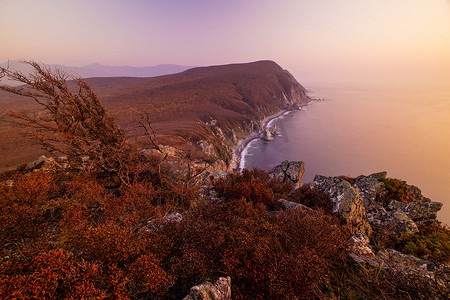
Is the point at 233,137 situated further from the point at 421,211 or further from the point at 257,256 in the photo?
the point at 257,256

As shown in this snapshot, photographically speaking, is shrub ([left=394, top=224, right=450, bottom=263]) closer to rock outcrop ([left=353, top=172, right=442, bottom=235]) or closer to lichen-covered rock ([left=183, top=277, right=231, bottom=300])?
rock outcrop ([left=353, top=172, right=442, bottom=235])

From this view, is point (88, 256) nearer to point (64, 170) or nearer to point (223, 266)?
point (223, 266)

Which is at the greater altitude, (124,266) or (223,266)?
(124,266)

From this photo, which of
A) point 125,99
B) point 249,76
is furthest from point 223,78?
point 125,99

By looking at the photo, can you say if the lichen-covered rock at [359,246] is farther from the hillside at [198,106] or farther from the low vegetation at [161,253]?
the hillside at [198,106]

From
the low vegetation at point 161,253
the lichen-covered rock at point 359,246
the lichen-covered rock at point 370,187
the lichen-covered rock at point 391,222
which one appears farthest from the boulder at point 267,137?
the lichen-covered rock at point 359,246

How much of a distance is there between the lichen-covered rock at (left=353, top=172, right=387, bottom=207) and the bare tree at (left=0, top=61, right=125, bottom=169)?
48.5 ft

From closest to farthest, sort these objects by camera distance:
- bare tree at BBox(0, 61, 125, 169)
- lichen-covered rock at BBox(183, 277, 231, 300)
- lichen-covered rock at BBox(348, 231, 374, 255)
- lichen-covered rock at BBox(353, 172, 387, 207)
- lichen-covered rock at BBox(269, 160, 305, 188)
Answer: lichen-covered rock at BBox(183, 277, 231, 300) < lichen-covered rock at BBox(348, 231, 374, 255) < bare tree at BBox(0, 61, 125, 169) < lichen-covered rock at BBox(353, 172, 387, 207) < lichen-covered rock at BBox(269, 160, 305, 188)

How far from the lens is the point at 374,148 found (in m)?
46.9

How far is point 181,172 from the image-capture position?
11.6 metres

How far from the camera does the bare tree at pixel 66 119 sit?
279 inches

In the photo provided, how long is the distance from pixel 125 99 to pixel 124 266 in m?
82.5

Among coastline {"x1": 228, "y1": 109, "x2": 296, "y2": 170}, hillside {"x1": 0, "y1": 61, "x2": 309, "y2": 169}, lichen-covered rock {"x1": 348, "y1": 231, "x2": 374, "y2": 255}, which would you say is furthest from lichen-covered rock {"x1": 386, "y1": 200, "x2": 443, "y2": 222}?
coastline {"x1": 228, "y1": 109, "x2": 296, "y2": 170}

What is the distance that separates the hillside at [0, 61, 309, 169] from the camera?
3474 centimetres
